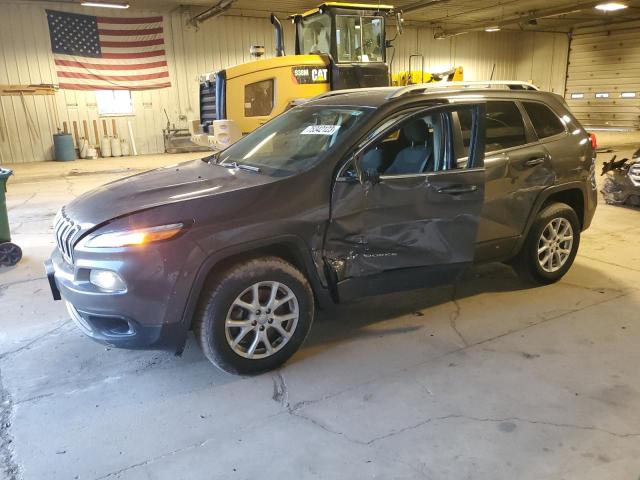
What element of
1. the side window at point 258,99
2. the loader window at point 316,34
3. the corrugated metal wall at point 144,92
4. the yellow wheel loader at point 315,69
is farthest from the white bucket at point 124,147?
the loader window at point 316,34

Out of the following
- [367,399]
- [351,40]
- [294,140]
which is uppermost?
[351,40]

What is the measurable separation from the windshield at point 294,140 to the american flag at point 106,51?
13.4m

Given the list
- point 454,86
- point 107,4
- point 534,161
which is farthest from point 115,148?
point 534,161

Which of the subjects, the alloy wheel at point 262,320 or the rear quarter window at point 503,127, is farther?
the rear quarter window at point 503,127

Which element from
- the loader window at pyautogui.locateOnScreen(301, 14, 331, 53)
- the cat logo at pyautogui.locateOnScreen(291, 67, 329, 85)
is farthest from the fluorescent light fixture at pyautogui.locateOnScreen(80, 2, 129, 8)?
the cat logo at pyautogui.locateOnScreen(291, 67, 329, 85)

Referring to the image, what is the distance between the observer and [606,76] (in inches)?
840

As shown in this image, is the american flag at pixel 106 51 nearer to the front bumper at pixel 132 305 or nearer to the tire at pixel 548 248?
the front bumper at pixel 132 305

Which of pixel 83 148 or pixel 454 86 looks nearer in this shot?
pixel 454 86

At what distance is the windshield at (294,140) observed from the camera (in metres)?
3.35

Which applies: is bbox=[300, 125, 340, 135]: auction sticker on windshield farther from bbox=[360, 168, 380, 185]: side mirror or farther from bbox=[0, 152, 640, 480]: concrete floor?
bbox=[0, 152, 640, 480]: concrete floor

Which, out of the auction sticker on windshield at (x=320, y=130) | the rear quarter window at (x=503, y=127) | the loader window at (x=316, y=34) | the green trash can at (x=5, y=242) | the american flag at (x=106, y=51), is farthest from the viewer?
the american flag at (x=106, y=51)

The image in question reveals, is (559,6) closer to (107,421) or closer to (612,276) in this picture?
(612,276)

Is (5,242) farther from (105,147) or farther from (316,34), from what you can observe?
(105,147)

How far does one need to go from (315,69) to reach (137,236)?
24.9 ft
